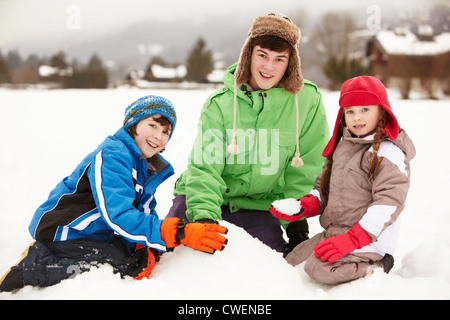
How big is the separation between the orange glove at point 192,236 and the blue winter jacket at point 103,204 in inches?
1.6

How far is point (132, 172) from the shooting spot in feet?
5.78

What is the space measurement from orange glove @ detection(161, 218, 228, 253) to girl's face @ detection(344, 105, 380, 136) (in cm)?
80

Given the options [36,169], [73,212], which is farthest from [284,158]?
[36,169]

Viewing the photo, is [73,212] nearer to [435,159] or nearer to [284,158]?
[284,158]

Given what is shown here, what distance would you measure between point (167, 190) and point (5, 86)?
8.63m

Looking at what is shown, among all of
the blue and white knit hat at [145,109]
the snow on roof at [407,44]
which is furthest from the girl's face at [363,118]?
the snow on roof at [407,44]

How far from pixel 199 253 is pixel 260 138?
79cm

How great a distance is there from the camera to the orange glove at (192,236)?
1580 millimetres

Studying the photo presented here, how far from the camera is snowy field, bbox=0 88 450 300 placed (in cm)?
144

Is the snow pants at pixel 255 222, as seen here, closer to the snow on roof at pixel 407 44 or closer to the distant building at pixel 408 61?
the snow on roof at pixel 407 44

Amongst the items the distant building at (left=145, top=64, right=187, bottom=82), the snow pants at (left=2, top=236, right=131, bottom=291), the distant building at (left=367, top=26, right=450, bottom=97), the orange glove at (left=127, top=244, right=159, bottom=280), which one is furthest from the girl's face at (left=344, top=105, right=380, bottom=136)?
the distant building at (left=145, top=64, right=187, bottom=82)

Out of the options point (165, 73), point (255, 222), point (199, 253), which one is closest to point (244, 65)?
point (255, 222)

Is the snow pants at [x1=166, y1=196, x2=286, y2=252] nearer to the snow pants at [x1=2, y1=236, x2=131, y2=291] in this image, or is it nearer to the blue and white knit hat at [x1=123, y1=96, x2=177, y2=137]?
the snow pants at [x1=2, y1=236, x2=131, y2=291]

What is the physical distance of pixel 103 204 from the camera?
62.2 inches
